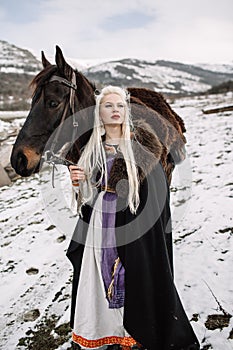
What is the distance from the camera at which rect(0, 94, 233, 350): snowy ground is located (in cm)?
233

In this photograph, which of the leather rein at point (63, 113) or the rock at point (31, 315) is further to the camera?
the rock at point (31, 315)

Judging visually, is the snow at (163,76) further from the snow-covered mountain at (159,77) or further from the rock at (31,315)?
the rock at (31,315)

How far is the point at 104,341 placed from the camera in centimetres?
195

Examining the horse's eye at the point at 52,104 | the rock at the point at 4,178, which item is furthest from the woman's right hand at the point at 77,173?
the rock at the point at 4,178

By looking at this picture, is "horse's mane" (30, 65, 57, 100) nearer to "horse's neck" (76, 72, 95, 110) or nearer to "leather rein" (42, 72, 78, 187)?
"leather rein" (42, 72, 78, 187)

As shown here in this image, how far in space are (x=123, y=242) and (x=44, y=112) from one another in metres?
1.00

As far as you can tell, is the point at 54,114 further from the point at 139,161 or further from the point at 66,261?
the point at 66,261

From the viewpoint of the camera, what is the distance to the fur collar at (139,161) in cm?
171

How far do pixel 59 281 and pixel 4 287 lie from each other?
633mm

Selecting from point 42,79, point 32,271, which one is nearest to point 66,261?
point 32,271

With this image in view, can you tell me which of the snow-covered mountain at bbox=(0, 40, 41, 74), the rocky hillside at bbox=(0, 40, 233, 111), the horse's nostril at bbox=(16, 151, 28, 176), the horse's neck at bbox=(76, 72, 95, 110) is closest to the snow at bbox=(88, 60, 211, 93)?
the rocky hillside at bbox=(0, 40, 233, 111)

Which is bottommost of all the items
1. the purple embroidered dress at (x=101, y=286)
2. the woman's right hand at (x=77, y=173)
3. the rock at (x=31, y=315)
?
the rock at (x=31, y=315)

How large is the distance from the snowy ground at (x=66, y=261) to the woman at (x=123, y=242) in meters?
0.49

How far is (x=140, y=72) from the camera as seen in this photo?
102812 mm
